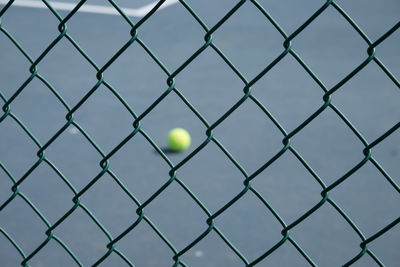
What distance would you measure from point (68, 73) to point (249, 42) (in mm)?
2039

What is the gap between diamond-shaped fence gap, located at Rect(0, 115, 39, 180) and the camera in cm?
462

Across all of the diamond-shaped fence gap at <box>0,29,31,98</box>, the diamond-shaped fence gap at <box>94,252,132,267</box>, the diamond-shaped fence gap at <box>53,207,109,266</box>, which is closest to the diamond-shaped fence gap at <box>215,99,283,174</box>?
the diamond-shaped fence gap at <box>53,207,109,266</box>

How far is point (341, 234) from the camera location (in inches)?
151

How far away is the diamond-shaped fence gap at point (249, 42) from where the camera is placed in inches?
259

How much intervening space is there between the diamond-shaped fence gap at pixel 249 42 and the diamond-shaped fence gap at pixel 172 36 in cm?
29

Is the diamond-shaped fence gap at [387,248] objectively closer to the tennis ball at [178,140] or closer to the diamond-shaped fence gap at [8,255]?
the tennis ball at [178,140]

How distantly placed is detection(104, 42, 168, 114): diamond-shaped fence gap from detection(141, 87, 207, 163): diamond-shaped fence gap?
0.56 ft

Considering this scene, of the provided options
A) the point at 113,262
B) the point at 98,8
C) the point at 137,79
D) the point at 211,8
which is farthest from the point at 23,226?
the point at 211,8

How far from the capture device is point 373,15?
7.99 meters

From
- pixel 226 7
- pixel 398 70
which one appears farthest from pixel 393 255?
pixel 226 7

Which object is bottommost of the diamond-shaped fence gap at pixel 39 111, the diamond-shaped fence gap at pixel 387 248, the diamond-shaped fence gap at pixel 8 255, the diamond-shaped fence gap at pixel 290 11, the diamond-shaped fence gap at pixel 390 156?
the diamond-shaped fence gap at pixel 387 248

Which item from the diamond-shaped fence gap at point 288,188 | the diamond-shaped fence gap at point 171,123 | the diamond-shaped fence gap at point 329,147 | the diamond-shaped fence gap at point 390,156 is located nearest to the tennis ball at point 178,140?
the diamond-shaped fence gap at point 171,123

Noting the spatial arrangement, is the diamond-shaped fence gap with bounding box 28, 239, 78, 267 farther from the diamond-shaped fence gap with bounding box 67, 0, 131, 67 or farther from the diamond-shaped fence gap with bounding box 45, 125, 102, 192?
the diamond-shaped fence gap with bounding box 67, 0, 131, 67

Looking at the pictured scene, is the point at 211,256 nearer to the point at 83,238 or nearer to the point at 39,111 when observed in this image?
the point at 83,238
